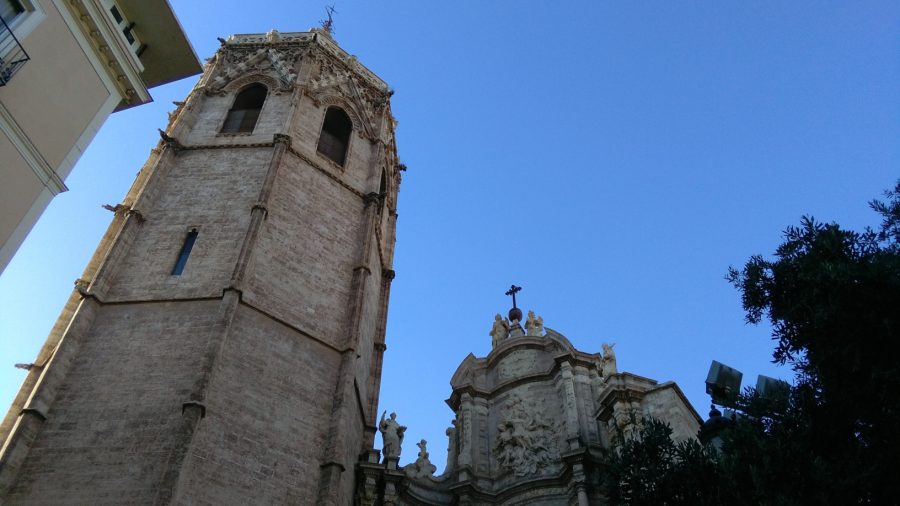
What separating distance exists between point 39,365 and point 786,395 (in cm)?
1206

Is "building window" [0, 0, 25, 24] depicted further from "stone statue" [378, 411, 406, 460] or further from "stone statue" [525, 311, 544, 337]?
"stone statue" [525, 311, 544, 337]

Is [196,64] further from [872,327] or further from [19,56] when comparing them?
[872,327]

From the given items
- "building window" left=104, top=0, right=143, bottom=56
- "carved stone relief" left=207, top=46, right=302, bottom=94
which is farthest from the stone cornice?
"building window" left=104, top=0, right=143, bottom=56

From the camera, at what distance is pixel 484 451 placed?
1688cm

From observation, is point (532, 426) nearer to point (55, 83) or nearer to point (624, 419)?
point (624, 419)

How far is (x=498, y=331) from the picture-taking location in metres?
20.0

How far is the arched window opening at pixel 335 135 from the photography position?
813 inches

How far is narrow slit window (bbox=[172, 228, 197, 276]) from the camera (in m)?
15.2

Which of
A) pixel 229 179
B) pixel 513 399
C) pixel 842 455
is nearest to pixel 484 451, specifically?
pixel 513 399

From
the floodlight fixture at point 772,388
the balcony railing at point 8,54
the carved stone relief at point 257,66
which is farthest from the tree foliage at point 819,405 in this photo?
the carved stone relief at point 257,66

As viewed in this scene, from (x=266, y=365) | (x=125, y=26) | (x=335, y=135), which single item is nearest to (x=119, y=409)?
(x=266, y=365)

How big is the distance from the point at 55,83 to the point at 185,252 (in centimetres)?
668

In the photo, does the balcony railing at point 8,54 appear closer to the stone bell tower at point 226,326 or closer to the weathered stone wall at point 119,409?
the stone bell tower at point 226,326

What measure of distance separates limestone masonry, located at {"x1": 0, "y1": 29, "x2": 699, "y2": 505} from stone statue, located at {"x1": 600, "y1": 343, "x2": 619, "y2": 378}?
62mm
